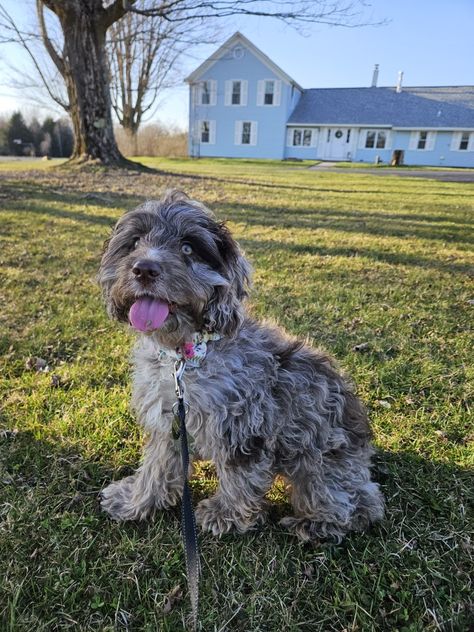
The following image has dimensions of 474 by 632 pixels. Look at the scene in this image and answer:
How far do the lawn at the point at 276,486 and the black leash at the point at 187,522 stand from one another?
23 cm

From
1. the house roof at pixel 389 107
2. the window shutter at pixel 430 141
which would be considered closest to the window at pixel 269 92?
the house roof at pixel 389 107

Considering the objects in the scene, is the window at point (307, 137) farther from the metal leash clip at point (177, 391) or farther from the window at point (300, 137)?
the metal leash clip at point (177, 391)

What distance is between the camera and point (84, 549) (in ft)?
7.54

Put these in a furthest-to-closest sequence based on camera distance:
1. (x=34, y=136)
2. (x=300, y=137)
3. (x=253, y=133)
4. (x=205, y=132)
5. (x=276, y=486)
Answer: (x=34, y=136)
(x=205, y=132)
(x=300, y=137)
(x=253, y=133)
(x=276, y=486)

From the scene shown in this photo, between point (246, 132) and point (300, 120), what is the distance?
5230 millimetres

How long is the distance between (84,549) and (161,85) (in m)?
45.6

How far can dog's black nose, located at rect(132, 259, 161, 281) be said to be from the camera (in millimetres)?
1983

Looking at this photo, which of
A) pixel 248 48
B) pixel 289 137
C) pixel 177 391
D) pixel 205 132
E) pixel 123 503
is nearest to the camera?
pixel 177 391

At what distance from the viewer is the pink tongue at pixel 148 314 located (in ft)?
6.73

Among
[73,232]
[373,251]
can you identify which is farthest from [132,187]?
[373,251]

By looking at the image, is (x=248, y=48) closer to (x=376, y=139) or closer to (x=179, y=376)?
(x=376, y=139)

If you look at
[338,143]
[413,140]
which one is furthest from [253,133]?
[413,140]

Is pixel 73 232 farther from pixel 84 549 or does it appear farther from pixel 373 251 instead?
pixel 84 549

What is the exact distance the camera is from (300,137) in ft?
138
